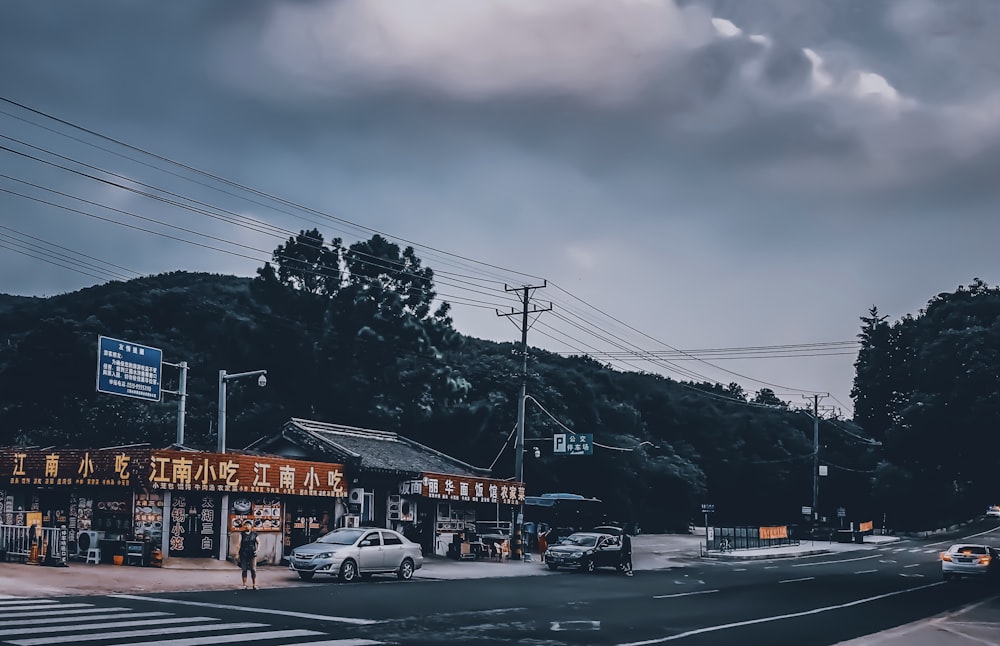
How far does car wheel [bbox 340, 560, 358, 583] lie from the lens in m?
28.3

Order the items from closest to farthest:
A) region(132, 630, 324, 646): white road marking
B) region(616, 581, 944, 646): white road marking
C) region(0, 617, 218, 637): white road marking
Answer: region(132, 630, 324, 646): white road marking < region(0, 617, 218, 637): white road marking < region(616, 581, 944, 646): white road marking

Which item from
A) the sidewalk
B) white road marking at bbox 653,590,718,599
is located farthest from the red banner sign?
white road marking at bbox 653,590,718,599

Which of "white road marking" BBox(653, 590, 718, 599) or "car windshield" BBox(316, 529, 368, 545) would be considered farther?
"car windshield" BBox(316, 529, 368, 545)

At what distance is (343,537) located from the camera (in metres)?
29.4

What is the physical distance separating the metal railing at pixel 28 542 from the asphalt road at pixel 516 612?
24.8 feet

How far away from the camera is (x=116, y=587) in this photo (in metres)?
24.2

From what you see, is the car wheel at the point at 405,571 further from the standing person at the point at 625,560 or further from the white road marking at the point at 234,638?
the white road marking at the point at 234,638

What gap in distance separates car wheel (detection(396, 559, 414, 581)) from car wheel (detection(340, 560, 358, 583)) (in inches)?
80.1

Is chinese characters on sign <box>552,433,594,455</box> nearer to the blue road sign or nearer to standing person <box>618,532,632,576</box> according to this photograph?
standing person <box>618,532,632,576</box>

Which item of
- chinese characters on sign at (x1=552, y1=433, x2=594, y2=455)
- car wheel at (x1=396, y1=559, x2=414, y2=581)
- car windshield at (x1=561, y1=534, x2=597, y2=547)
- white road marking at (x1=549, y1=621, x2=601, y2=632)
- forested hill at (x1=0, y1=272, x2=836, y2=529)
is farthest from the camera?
forested hill at (x1=0, y1=272, x2=836, y2=529)

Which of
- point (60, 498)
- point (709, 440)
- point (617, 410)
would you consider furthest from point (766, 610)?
point (709, 440)

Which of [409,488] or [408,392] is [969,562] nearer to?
[409,488]

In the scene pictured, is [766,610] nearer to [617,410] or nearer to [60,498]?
[60,498]

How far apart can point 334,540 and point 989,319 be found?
2563 cm
